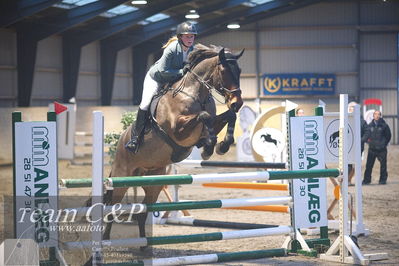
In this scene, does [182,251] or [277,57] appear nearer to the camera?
[182,251]

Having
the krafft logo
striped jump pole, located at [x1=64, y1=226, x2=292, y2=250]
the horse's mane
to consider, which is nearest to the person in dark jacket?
the krafft logo

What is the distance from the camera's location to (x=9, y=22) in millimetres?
15883

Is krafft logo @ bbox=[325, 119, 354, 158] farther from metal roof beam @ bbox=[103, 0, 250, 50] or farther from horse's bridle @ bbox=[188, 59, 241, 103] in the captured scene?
metal roof beam @ bbox=[103, 0, 250, 50]

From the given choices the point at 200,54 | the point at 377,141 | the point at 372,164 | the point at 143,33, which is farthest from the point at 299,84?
the point at 200,54

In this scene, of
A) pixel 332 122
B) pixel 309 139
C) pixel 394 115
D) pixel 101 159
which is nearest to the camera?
pixel 101 159

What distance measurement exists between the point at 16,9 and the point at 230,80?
11284mm

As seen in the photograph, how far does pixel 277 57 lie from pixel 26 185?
22354mm

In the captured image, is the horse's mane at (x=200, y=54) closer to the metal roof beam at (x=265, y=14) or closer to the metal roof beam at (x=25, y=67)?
the metal roof beam at (x=25, y=67)

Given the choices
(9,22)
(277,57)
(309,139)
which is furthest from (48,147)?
(277,57)

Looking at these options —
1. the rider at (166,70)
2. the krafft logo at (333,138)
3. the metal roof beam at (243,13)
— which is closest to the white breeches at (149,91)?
the rider at (166,70)

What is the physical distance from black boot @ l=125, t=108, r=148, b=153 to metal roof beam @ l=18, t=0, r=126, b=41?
466 inches

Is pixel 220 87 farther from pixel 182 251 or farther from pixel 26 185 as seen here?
pixel 26 185

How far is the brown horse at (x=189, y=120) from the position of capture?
588cm

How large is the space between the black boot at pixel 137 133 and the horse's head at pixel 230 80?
78 centimetres
